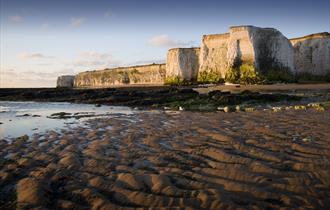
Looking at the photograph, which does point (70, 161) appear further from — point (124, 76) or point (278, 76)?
point (124, 76)

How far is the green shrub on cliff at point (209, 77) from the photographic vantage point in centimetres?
5386

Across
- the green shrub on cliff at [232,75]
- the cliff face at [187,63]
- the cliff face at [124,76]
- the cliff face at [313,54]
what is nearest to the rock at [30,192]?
the green shrub on cliff at [232,75]

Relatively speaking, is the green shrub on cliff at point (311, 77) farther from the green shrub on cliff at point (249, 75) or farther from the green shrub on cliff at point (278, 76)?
the green shrub on cliff at point (249, 75)

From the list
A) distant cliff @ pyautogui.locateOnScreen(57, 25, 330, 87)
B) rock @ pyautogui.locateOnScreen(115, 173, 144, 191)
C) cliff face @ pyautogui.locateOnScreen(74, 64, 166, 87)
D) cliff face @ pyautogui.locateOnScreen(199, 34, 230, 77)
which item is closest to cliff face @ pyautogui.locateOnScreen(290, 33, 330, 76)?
distant cliff @ pyautogui.locateOnScreen(57, 25, 330, 87)

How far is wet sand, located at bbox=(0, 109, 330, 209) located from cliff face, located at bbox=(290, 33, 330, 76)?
56.2 m

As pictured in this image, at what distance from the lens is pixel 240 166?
506cm

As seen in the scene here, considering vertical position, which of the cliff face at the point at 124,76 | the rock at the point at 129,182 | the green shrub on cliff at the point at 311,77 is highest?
the cliff face at the point at 124,76

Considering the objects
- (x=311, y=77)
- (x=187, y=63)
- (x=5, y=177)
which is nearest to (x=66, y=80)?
(x=187, y=63)

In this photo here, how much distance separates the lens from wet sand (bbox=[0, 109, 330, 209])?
3789mm

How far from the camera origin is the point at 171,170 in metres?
4.96

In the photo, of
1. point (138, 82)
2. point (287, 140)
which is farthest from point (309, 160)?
point (138, 82)

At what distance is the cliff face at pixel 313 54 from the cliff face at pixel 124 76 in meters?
34.0

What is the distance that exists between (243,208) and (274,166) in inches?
71.0

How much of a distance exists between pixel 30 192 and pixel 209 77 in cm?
5325
